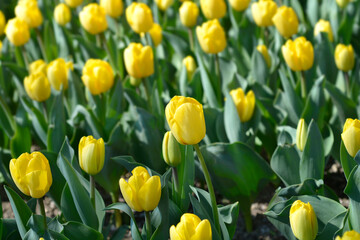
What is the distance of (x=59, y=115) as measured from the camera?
88.4 inches

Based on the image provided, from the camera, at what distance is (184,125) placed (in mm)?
1304

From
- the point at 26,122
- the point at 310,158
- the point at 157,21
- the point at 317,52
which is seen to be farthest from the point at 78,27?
the point at 310,158

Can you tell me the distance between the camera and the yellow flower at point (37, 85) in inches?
89.5

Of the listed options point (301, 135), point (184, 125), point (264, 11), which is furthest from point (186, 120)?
point (264, 11)

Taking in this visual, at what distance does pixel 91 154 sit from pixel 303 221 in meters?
0.61

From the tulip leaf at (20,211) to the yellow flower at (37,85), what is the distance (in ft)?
2.38

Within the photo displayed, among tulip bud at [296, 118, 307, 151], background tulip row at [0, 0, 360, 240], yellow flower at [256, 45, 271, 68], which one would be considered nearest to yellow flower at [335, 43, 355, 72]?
background tulip row at [0, 0, 360, 240]

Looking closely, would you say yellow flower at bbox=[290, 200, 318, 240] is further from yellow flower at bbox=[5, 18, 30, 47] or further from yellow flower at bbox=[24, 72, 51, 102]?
yellow flower at bbox=[5, 18, 30, 47]

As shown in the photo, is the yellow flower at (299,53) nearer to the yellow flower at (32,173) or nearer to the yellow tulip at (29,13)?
the yellow flower at (32,173)

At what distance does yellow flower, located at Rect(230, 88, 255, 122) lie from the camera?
210 cm

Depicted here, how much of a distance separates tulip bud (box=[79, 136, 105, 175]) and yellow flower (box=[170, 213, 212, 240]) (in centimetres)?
41

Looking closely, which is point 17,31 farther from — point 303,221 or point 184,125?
point 303,221

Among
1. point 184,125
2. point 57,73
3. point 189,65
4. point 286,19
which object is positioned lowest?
point 189,65

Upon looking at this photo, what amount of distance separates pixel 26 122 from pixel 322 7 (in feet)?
5.97
